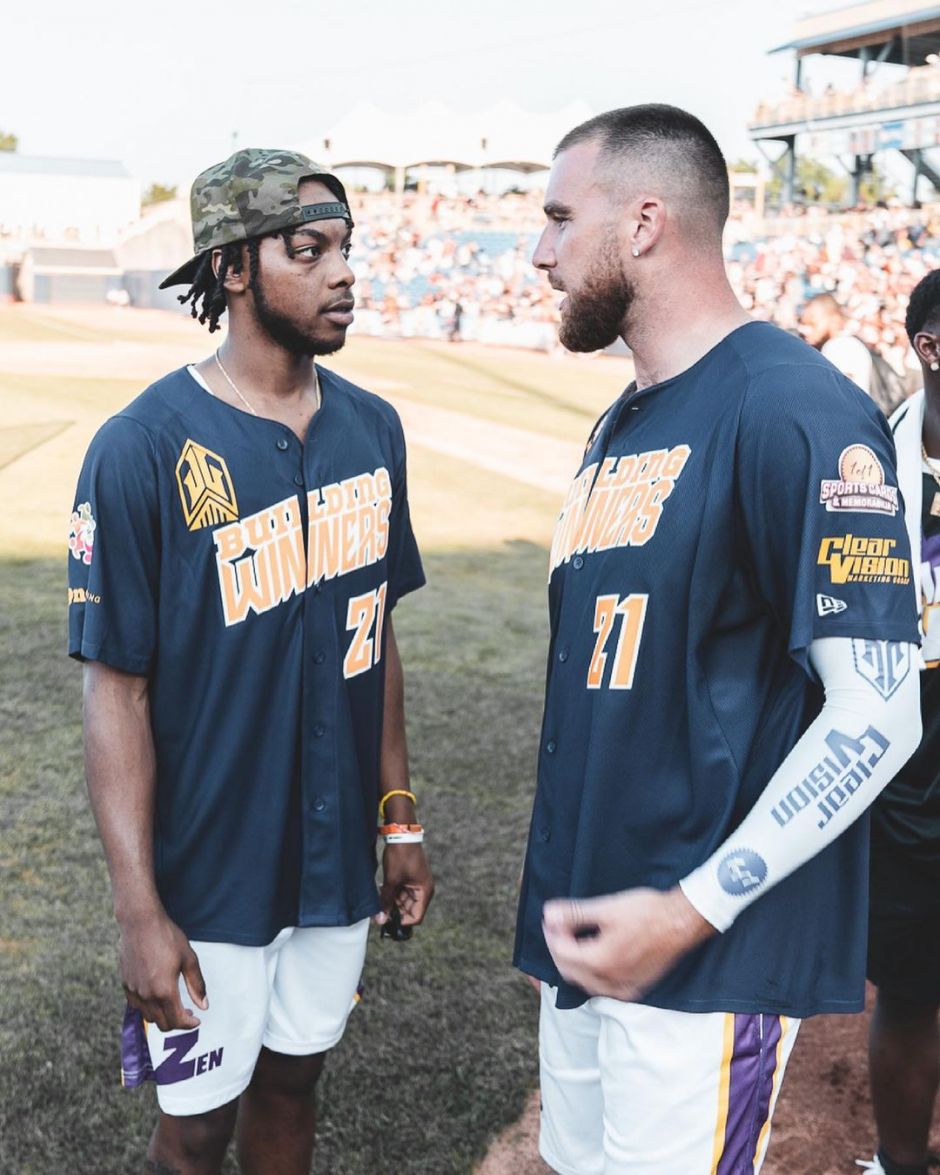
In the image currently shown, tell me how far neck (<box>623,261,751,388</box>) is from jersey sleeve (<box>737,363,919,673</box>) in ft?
0.86

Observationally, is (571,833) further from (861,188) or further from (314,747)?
(861,188)

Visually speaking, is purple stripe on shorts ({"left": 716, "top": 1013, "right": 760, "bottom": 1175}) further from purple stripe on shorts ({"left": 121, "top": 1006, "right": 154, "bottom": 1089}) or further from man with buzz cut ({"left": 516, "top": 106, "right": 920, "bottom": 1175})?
purple stripe on shorts ({"left": 121, "top": 1006, "right": 154, "bottom": 1089})

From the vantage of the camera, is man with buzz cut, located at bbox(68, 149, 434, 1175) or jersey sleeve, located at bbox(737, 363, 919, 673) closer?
jersey sleeve, located at bbox(737, 363, 919, 673)

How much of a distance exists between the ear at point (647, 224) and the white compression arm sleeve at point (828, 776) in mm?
703

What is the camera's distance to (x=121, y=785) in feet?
7.37

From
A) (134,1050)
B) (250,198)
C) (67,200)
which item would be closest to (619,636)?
(250,198)

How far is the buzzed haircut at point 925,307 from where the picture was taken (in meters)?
2.83

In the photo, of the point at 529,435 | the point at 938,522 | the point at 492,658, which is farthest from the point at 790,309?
the point at 938,522

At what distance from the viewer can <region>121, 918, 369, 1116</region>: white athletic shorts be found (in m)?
2.35

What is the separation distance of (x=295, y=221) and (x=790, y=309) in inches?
964

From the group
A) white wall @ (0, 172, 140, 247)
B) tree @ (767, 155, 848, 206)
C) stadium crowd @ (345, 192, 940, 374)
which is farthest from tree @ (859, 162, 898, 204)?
white wall @ (0, 172, 140, 247)

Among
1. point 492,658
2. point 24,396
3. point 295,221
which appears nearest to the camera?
point 295,221

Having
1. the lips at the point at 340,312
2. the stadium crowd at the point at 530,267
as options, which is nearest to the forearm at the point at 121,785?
the lips at the point at 340,312

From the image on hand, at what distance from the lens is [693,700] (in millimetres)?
1838
